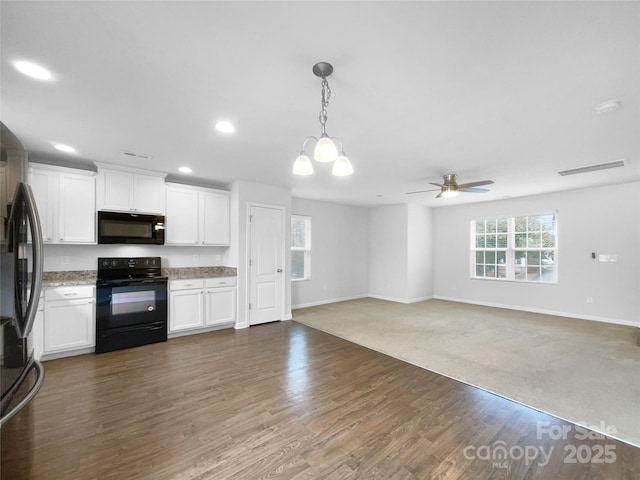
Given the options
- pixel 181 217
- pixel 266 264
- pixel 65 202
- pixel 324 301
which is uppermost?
pixel 65 202

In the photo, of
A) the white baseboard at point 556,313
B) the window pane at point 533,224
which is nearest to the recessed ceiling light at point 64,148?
the white baseboard at point 556,313

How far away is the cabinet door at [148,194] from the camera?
409 cm

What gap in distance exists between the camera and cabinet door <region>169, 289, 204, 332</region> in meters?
4.22

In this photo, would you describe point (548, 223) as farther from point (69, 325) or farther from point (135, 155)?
point (69, 325)

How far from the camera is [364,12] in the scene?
140cm

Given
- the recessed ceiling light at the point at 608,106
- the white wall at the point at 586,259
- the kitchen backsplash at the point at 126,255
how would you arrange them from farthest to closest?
the white wall at the point at 586,259
the kitchen backsplash at the point at 126,255
the recessed ceiling light at the point at 608,106

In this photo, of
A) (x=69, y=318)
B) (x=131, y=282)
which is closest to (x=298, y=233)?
(x=131, y=282)

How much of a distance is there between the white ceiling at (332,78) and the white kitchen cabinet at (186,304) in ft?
6.40

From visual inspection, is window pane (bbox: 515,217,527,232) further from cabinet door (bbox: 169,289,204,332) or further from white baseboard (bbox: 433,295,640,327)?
cabinet door (bbox: 169,289,204,332)

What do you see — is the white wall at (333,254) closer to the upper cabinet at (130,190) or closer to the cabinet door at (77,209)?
the upper cabinet at (130,190)

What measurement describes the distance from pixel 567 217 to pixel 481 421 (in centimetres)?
527

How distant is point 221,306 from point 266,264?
105 centimetres

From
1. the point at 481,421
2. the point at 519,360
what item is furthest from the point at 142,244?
the point at 519,360

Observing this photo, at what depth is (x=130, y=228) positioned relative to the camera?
13.2 ft
